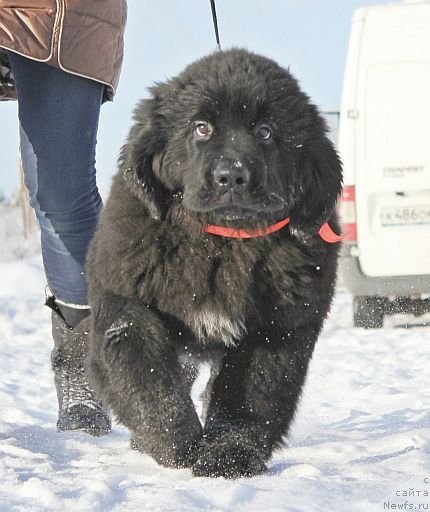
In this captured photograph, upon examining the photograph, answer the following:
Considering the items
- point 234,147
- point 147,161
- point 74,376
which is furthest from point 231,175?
point 74,376

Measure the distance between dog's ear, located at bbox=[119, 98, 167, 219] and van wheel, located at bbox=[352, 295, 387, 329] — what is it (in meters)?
5.65

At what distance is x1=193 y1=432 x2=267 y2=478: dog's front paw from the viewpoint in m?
2.85

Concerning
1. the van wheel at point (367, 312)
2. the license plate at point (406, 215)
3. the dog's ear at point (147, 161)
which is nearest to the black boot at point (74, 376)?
the dog's ear at point (147, 161)

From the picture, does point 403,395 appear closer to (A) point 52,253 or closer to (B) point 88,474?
(A) point 52,253

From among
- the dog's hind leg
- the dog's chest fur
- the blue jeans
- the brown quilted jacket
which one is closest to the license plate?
the blue jeans

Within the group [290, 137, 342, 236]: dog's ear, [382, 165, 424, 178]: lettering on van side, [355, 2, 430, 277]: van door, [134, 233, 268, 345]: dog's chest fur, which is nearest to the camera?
[134, 233, 268, 345]: dog's chest fur

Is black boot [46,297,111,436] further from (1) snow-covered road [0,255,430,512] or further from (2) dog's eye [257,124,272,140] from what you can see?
(2) dog's eye [257,124,272,140]

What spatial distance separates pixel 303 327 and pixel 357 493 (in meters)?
0.77

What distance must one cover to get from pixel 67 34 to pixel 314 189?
98 cm

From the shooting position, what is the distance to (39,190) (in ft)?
12.0

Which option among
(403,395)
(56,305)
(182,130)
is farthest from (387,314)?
(182,130)

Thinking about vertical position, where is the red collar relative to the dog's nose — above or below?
below

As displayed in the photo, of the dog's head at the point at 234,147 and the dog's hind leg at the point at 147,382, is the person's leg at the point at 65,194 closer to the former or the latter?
the dog's head at the point at 234,147

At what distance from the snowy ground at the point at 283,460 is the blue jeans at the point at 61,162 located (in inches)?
24.9
